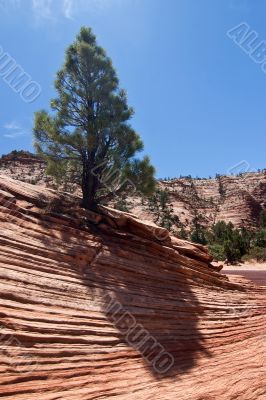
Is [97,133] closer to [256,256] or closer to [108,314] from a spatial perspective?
[108,314]

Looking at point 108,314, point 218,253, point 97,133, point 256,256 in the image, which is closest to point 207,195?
point 218,253

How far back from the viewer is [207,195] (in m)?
68.6

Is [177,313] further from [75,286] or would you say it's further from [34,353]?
[34,353]

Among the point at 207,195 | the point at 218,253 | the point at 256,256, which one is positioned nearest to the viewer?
the point at 256,256

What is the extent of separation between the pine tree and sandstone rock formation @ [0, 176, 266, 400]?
1.49 m

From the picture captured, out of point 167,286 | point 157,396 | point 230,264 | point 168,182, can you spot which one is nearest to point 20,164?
point 168,182

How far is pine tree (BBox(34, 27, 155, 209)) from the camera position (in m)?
13.7

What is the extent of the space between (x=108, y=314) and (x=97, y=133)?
7.27 meters

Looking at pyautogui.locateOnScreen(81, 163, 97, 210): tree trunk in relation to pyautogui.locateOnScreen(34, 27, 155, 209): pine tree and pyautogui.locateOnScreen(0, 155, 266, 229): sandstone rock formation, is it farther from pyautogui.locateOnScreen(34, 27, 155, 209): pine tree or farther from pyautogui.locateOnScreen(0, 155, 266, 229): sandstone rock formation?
pyautogui.locateOnScreen(0, 155, 266, 229): sandstone rock formation

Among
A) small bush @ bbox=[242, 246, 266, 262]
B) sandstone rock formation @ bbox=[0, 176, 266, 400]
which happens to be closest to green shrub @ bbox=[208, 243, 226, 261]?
small bush @ bbox=[242, 246, 266, 262]

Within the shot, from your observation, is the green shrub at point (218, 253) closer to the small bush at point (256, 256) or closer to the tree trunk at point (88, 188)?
the small bush at point (256, 256)

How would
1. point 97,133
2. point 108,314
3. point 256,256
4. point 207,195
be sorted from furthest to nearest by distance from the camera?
point 207,195 → point 256,256 → point 97,133 → point 108,314

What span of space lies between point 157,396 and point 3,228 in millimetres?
5140

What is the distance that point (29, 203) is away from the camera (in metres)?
10.9
